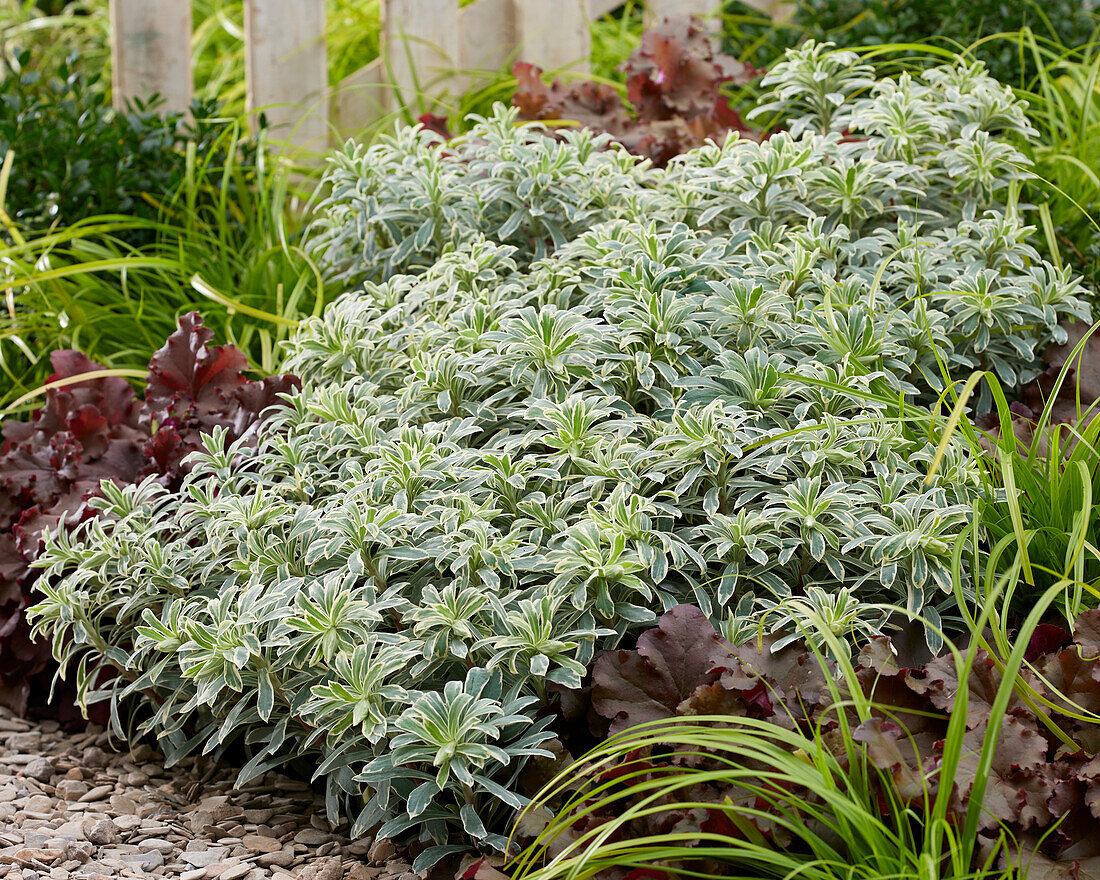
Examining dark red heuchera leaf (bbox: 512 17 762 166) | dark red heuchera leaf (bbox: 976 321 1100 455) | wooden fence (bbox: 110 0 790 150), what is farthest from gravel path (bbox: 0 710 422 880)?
wooden fence (bbox: 110 0 790 150)

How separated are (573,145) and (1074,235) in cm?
160

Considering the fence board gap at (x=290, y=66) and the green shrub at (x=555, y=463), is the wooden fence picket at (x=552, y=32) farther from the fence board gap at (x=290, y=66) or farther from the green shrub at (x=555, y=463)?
the green shrub at (x=555, y=463)

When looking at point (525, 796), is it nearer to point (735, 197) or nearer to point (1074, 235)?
point (735, 197)

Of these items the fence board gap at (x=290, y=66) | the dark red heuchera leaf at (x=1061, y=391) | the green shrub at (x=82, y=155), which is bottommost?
the dark red heuchera leaf at (x=1061, y=391)

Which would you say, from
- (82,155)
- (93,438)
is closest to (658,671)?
(93,438)

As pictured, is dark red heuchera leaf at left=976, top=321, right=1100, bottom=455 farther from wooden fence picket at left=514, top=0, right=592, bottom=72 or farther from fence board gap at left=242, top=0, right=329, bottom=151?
fence board gap at left=242, top=0, right=329, bottom=151

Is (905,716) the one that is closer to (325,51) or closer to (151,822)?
(151,822)

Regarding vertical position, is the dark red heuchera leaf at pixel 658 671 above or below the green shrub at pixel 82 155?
below

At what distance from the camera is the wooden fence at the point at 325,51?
13.4ft

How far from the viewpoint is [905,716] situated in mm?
1702

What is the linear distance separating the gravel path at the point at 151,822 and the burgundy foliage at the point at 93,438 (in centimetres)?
32

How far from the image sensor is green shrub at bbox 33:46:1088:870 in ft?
6.07

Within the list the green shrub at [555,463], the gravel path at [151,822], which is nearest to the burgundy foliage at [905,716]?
the green shrub at [555,463]

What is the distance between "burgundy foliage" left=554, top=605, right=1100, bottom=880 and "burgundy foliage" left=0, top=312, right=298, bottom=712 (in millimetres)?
1273
